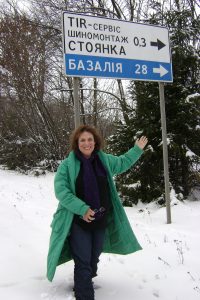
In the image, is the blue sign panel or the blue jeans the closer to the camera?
the blue jeans

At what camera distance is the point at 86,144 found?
3.64 m

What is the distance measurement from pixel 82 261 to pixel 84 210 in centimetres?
55

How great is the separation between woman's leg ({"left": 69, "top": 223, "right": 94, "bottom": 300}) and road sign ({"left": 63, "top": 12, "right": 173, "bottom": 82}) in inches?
101

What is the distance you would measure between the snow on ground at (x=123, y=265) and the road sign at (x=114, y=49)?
8.18 ft

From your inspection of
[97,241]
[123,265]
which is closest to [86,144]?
[97,241]

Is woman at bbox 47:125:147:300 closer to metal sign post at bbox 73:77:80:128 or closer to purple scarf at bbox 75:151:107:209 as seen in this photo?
purple scarf at bbox 75:151:107:209

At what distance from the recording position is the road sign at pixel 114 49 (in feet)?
17.8

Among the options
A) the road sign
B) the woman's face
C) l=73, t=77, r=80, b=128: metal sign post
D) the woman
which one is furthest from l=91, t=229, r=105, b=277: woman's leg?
the road sign

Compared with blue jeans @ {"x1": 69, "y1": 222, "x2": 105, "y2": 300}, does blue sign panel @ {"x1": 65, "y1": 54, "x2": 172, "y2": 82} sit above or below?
above

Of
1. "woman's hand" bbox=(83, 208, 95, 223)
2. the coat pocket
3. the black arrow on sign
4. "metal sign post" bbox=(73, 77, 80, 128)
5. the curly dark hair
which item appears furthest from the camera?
the black arrow on sign

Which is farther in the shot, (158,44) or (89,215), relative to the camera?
(158,44)

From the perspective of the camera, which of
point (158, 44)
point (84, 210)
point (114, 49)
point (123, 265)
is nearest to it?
point (84, 210)

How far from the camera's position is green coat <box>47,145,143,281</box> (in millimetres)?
3408

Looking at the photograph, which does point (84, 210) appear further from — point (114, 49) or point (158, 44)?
point (158, 44)
